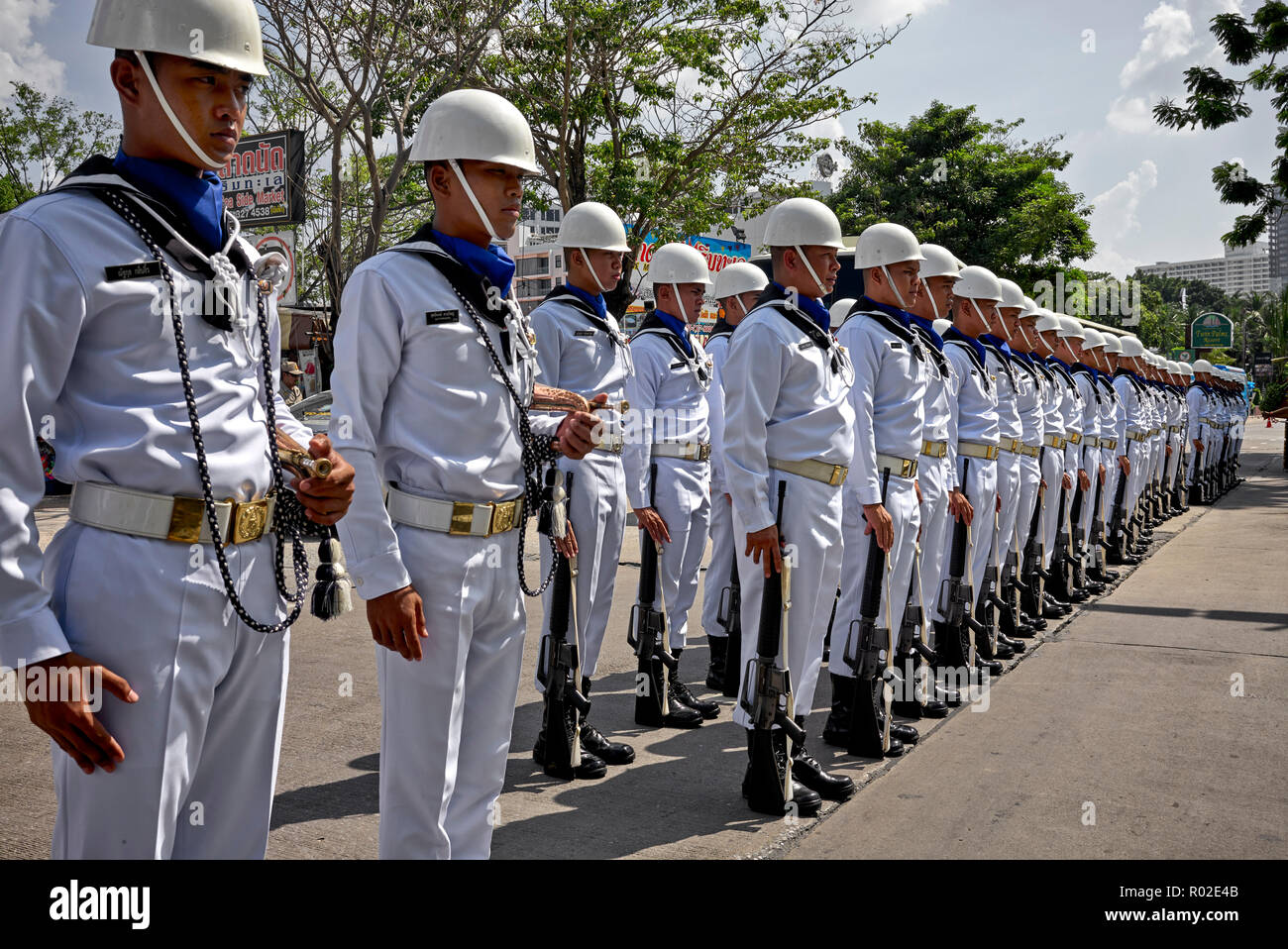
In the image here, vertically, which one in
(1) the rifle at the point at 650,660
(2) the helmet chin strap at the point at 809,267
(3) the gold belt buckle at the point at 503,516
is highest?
(2) the helmet chin strap at the point at 809,267

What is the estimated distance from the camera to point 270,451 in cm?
233

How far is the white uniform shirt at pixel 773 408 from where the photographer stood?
4.64 meters

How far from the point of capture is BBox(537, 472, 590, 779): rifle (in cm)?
498

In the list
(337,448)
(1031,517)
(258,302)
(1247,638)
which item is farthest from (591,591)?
(1247,638)

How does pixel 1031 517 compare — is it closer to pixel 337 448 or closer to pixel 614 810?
pixel 614 810

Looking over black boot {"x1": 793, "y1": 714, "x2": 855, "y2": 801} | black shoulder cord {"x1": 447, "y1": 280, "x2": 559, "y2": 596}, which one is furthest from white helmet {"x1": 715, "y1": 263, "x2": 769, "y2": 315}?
black shoulder cord {"x1": 447, "y1": 280, "x2": 559, "y2": 596}

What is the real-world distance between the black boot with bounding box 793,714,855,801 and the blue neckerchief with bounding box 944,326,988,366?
367 cm

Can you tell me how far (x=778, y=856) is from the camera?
13.3 ft

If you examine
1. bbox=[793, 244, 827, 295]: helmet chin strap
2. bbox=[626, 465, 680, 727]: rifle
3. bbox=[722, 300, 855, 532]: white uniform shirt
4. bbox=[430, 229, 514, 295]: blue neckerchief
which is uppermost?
bbox=[793, 244, 827, 295]: helmet chin strap

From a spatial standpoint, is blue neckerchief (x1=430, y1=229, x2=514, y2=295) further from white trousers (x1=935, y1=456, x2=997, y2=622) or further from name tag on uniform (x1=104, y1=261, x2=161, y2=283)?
white trousers (x1=935, y1=456, x2=997, y2=622)

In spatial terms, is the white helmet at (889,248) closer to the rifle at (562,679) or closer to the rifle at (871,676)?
the rifle at (871,676)

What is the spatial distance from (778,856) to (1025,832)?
1.02 m

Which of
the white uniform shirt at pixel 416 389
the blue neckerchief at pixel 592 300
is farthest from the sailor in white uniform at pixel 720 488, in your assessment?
the white uniform shirt at pixel 416 389

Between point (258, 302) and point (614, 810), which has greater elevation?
point (258, 302)
